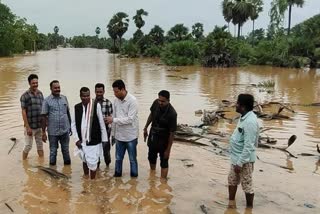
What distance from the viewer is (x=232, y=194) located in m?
5.65

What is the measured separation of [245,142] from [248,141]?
4 centimetres

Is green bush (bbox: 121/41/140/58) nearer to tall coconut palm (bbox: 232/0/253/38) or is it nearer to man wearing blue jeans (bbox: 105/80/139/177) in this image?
tall coconut palm (bbox: 232/0/253/38)

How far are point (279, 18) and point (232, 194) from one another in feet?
194

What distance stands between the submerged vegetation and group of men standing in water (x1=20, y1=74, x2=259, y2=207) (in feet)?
103

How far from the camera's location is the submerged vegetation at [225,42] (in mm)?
37656

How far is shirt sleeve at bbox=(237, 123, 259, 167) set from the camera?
16.3 feet

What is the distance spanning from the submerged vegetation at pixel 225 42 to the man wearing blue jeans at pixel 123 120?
104ft

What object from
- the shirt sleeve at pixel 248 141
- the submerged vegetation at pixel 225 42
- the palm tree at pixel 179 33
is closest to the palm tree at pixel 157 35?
the submerged vegetation at pixel 225 42

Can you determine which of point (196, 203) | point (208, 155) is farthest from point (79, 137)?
point (208, 155)

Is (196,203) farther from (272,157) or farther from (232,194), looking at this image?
(272,157)

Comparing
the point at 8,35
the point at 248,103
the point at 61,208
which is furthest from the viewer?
the point at 8,35

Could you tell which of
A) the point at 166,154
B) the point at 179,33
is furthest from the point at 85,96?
the point at 179,33

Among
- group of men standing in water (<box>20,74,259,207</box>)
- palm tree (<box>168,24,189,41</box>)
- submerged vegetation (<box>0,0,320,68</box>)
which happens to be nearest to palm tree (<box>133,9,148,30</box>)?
submerged vegetation (<box>0,0,320,68</box>)

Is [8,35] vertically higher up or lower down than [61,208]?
higher up
